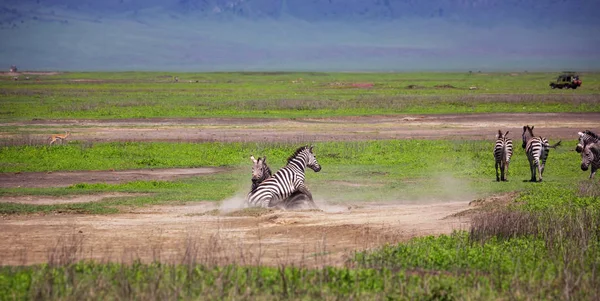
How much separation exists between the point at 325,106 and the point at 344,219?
42.0 metres

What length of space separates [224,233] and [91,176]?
11.6 metres

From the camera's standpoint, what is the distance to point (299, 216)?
15844 mm

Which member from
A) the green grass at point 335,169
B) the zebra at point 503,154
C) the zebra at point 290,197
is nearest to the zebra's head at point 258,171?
the zebra at point 290,197

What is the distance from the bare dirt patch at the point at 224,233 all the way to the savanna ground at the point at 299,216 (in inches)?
2.1

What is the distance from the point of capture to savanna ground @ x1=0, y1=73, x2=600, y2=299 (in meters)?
9.98

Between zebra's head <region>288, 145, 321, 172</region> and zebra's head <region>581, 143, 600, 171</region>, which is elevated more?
zebra's head <region>288, 145, 321, 172</region>

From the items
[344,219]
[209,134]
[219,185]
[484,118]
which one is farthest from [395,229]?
[484,118]

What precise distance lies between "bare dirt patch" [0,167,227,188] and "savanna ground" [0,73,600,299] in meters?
0.07

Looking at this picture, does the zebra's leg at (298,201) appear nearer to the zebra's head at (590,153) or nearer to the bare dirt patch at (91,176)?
the bare dirt patch at (91,176)

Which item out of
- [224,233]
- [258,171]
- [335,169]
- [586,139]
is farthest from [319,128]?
[224,233]

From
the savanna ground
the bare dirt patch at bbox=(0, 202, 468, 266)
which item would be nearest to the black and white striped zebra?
the savanna ground

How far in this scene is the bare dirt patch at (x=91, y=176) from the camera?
2314cm

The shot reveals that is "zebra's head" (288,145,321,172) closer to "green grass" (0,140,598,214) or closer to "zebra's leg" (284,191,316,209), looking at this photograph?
"green grass" (0,140,598,214)

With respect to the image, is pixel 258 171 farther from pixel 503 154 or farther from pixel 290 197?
pixel 503 154
